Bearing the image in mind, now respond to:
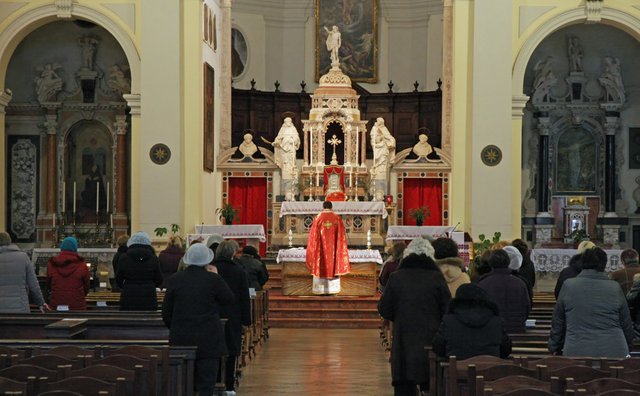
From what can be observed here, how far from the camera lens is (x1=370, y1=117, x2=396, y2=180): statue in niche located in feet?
81.1

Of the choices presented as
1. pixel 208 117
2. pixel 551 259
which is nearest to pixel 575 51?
pixel 551 259

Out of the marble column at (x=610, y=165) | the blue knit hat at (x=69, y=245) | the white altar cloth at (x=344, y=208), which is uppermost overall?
the marble column at (x=610, y=165)

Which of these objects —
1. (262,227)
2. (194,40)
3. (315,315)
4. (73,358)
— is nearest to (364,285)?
(315,315)

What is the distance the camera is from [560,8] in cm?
2262

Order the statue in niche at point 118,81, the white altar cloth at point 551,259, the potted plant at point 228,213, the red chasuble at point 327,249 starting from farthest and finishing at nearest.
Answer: the statue in niche at point 118,81 < the potted plant at point 228,213 < the white altar cloth at point 551,259 < the red chasuble at point 327,249

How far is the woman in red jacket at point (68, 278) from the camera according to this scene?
12594mm

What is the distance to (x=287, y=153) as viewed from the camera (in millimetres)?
24844

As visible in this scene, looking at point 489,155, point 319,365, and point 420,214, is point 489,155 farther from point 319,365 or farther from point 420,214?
point 319,365

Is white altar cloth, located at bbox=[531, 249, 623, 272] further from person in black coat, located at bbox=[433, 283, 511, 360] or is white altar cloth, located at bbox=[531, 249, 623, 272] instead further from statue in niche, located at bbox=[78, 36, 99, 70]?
person in black coat, located at bbox=[433, 283, 511, 360]

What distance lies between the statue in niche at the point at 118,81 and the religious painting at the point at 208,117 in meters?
1.72

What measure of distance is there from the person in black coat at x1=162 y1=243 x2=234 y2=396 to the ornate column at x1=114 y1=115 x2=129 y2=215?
601 inches

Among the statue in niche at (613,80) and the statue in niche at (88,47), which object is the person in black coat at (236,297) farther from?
the statue in niche at (613,80)

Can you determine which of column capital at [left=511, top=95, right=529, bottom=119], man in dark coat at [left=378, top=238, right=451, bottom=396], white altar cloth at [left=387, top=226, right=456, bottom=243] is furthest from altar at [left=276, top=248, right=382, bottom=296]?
man in dark coat at [left=378, top=238, right=451, bottom=396]

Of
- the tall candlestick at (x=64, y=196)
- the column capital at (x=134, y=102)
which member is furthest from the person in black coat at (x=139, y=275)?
the tall candlestick at (x=64, y=196)
